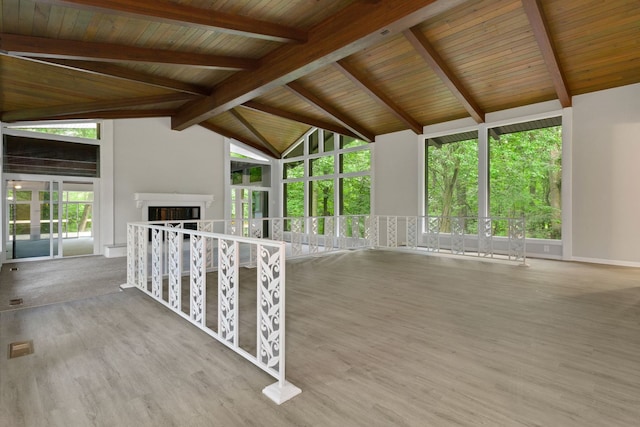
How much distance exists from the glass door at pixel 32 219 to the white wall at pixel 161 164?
1210 mm

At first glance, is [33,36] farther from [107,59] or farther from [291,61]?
[291,61]

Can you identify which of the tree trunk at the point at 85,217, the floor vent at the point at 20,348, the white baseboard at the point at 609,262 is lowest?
the floor vent at the point at 20,348

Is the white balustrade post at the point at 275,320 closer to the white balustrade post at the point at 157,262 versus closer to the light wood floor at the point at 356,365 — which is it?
the light wood floor at the point at 356,365

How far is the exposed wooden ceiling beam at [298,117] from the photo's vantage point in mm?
7895

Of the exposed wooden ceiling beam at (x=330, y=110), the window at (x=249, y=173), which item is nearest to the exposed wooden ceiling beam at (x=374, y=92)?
the exposed wooden ceiling beam at (x=330, y=110)

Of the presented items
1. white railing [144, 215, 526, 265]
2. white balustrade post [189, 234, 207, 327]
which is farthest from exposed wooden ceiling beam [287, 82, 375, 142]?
white balustrade post [189, 234, 207, 327]

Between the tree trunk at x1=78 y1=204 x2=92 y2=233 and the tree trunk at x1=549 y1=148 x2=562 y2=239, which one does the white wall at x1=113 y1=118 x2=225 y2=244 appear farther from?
the tree trunk at x1=549 y1=148 x2=562 y2=239

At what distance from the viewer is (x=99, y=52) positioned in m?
4.70

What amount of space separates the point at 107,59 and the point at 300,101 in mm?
4192

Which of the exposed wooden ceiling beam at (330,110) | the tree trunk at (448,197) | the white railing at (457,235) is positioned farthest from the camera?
the tree trunk at (448,197)

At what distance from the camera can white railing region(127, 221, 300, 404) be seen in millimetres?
1964

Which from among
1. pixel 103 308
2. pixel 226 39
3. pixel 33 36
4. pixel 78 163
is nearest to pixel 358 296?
pixel 103 308

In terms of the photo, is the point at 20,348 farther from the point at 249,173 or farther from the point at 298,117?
the point at 249,173

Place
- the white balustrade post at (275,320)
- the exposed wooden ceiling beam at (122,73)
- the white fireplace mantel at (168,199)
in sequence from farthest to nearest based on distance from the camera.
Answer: the white fireplace mantel at (168,199)
the exposed wooden ceiling beam at (122,73)
the white balustrade post at (275,320)
